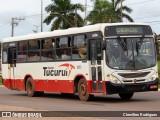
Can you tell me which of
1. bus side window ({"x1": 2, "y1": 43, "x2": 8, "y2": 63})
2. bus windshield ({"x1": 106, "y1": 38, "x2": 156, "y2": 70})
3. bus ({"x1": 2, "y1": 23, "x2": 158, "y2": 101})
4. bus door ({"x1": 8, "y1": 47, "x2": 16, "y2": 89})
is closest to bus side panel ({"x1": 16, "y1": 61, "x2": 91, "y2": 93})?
bus ({"x1": 2, "y1": 23, "x2": 158, "y2": 101})

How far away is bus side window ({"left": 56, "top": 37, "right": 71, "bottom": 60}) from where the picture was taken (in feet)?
74.1

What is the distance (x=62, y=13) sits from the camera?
7981 cm

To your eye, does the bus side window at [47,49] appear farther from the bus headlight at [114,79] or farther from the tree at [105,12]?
the tree at [105,12]

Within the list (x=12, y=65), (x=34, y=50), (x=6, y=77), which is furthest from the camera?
(x=6, y=77)

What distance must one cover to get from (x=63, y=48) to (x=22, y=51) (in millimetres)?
4415

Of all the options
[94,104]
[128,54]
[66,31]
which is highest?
[66,31]

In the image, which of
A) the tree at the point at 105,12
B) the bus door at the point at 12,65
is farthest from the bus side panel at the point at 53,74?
the tree at the point at 105,12

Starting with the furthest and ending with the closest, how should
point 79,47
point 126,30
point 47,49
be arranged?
1. point 47,49
2. point 79,47
3. point 126,30


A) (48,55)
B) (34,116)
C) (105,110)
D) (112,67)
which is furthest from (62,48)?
(34,116)

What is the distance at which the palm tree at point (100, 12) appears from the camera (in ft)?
244

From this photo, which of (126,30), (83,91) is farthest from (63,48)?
(126,30)

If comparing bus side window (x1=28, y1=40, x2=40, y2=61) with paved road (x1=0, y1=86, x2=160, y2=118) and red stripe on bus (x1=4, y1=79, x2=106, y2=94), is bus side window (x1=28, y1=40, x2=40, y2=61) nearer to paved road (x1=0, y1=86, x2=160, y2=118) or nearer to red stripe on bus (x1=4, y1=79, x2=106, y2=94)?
red stripe on bus (x1=4, y1=79, x2=106, y2=94)

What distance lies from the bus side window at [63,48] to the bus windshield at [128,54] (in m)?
2.69

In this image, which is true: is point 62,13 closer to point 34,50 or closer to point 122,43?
point 34,50
